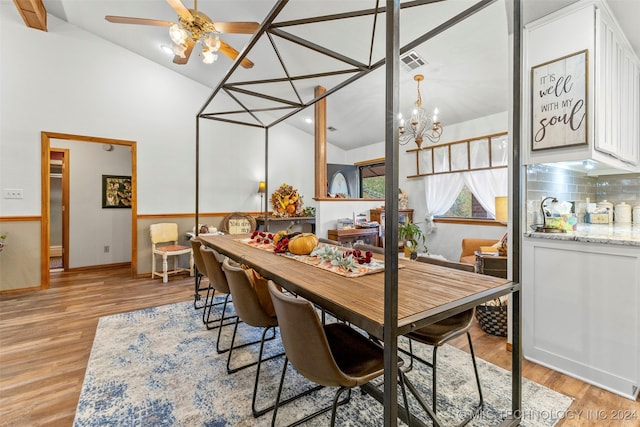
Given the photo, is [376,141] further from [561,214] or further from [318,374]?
[318,374]

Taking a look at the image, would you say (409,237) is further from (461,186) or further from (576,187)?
(576,187)

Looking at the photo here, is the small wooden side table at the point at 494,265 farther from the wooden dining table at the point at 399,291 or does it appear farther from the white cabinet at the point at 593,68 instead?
the wooden dining table at the point at 399,291

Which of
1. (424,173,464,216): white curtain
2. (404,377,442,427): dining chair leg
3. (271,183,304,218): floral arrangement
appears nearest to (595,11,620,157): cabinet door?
(404,377,442,427): dining chair leg

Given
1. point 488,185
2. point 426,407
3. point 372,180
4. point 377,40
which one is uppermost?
point 377,40

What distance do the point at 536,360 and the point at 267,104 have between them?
5310 millimetres

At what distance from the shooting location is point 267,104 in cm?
542

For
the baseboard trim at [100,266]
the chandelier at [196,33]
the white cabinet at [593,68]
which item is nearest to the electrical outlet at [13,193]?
the baseboard trim at [100,266]

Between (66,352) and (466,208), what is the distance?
201 inches

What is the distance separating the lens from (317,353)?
1038mm

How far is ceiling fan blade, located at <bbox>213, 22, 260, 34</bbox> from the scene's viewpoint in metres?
2.61

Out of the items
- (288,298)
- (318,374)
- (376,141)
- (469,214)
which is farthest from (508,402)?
(376,141)

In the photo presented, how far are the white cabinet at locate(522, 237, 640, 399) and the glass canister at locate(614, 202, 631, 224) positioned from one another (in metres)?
1.52

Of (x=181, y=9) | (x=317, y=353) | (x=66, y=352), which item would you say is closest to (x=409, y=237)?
(x=317, y=353)

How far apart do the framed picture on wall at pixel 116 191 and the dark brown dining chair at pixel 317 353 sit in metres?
5.38
